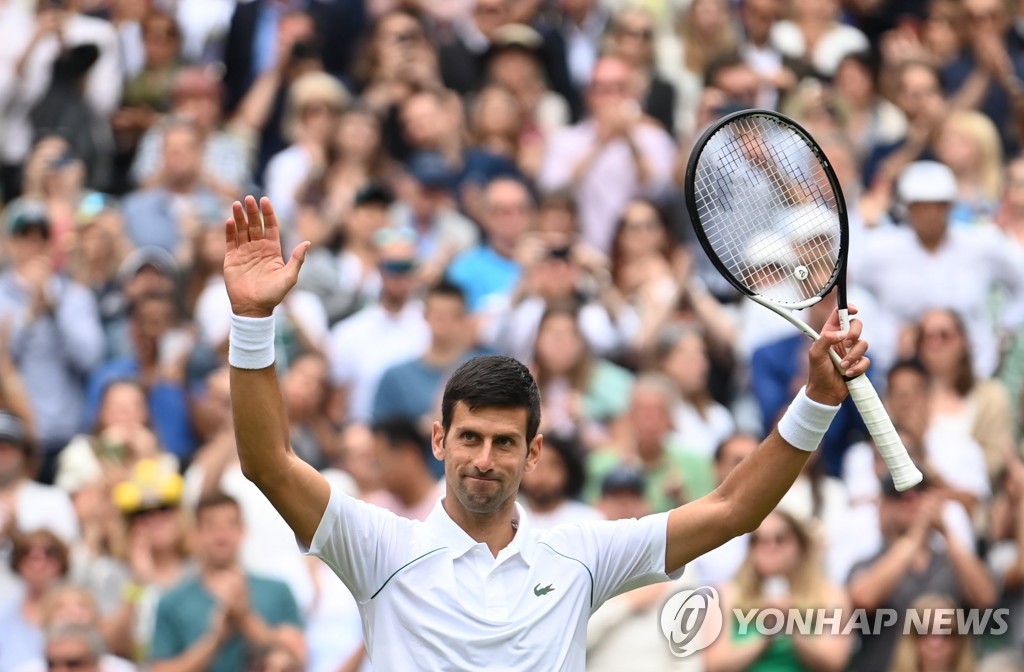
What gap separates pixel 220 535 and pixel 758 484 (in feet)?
13.9

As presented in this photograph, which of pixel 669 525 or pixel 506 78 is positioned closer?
pixel 669 525

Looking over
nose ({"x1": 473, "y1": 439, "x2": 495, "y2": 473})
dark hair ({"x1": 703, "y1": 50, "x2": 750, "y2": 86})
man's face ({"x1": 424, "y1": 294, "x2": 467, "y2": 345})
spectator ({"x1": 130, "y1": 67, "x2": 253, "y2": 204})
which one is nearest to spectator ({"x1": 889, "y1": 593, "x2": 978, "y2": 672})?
man's face ({"x1": 424, "y1": 294, "x2": 467, "y2": 345})

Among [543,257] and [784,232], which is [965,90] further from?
[784,232]

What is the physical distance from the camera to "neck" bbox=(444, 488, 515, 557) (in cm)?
498

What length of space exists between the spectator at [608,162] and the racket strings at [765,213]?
19.3 ft

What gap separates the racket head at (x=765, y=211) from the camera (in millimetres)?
5324

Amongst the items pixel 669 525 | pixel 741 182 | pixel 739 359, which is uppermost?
pixel 741 182

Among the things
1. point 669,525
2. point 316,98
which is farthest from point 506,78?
point 669,525

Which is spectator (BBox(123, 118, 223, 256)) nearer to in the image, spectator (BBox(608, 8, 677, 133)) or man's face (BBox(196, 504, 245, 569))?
spectator (BBox(608, 8, 677, 133))

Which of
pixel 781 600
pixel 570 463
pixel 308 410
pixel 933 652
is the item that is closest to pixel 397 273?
pixel 308 410

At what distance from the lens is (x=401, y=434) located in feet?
30.8

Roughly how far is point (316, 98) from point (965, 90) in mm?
4238

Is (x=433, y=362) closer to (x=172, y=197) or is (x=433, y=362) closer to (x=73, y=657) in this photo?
(x=172, y=197)

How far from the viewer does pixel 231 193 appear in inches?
484
